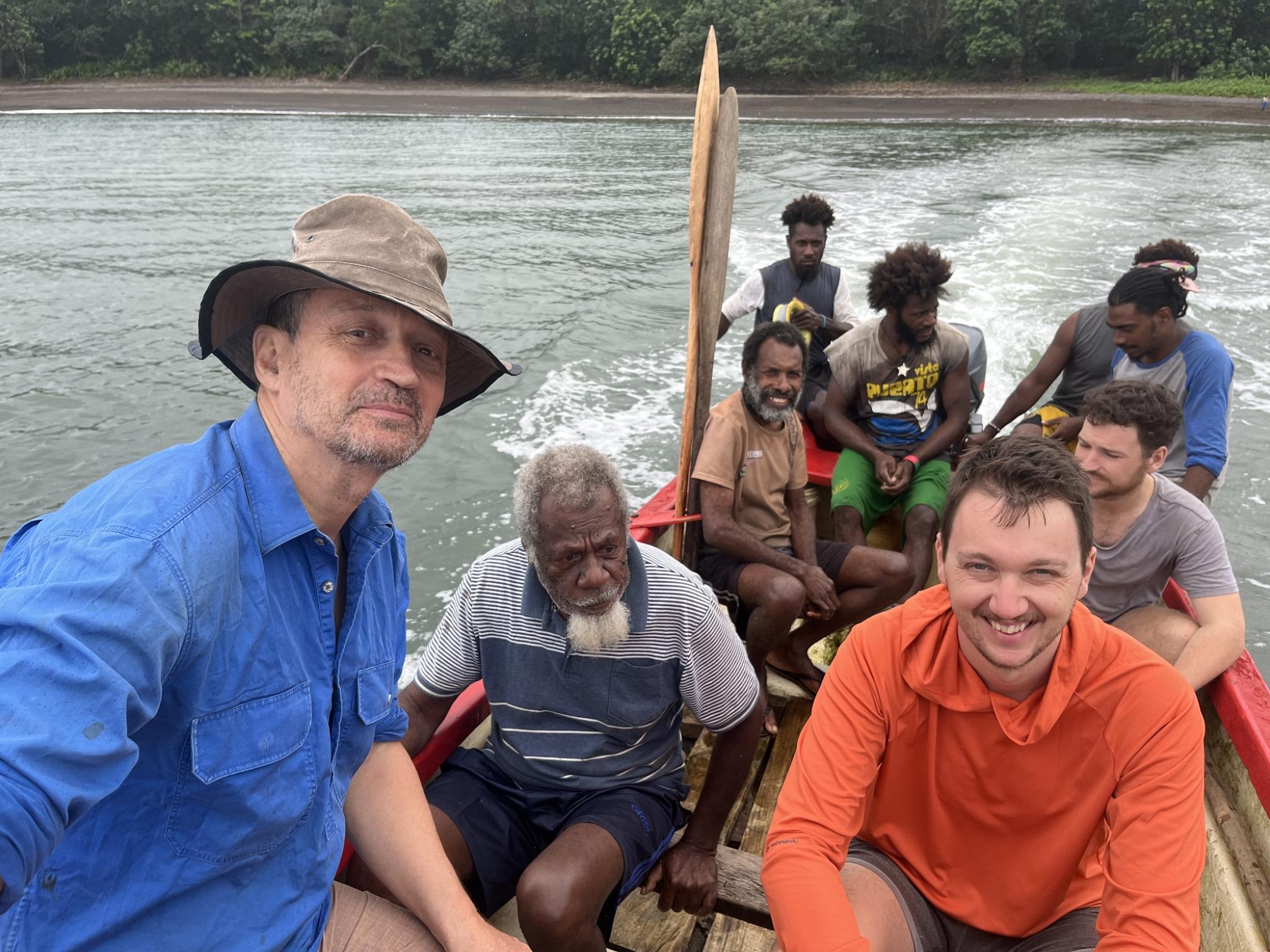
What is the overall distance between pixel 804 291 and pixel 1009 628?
392 centimetres

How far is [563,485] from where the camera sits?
208 cm

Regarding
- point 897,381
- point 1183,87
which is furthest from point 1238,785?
point 1183,87

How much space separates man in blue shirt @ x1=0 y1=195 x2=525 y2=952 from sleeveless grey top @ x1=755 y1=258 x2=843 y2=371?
3.80 m

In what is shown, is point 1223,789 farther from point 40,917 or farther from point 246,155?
point 246,155

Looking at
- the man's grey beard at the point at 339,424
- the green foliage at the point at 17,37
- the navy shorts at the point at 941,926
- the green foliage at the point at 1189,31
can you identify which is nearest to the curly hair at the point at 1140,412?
the navy shorts at the point at 941,926

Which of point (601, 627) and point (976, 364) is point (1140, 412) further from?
point (976, 364)

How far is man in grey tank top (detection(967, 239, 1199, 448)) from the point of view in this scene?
4109 mm

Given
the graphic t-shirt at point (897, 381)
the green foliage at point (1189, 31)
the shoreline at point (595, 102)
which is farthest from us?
the green foliage at point (1189, 31)

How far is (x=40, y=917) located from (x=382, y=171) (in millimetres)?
19349

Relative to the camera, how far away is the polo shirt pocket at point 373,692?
154 centimetres

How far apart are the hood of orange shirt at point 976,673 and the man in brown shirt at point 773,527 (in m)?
1.30

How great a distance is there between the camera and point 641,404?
8547mm

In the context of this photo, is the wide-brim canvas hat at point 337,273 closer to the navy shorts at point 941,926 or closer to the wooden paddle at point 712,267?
the navy shorts at point 941,926

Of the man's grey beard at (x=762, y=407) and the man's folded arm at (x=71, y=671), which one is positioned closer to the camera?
the man's folded arm at (x=71, y=671)
